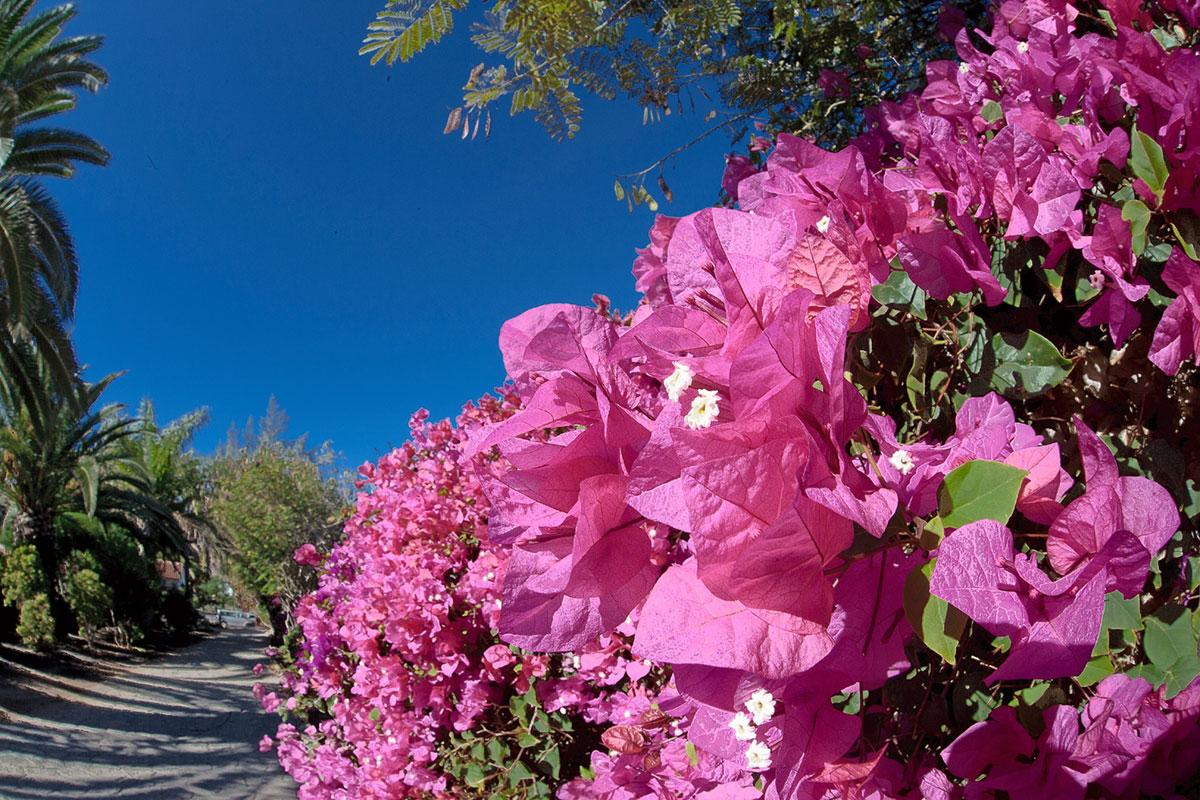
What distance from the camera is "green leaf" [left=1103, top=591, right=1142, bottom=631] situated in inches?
18.3

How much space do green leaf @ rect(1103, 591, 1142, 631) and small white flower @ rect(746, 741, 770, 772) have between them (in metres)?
0.25

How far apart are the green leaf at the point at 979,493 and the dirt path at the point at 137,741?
6472 mm

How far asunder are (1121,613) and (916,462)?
0.18m

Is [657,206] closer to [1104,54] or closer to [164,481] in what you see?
[1104,54]

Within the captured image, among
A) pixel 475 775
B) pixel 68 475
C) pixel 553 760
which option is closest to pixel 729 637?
pixel 553 760

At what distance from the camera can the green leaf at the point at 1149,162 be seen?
60 cm

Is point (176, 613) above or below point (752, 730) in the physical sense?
below

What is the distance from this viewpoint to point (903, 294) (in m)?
0.63

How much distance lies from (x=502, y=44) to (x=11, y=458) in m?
14.7

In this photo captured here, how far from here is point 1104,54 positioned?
73cm

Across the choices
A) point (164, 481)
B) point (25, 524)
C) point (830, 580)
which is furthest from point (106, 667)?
point (830, 580)

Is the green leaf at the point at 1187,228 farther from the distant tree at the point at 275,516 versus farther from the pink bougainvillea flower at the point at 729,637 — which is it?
the distant tree at the point at 275,516

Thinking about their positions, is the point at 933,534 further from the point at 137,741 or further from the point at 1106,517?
the point at 137,741

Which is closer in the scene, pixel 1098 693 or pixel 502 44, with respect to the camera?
pixel 1098 693
